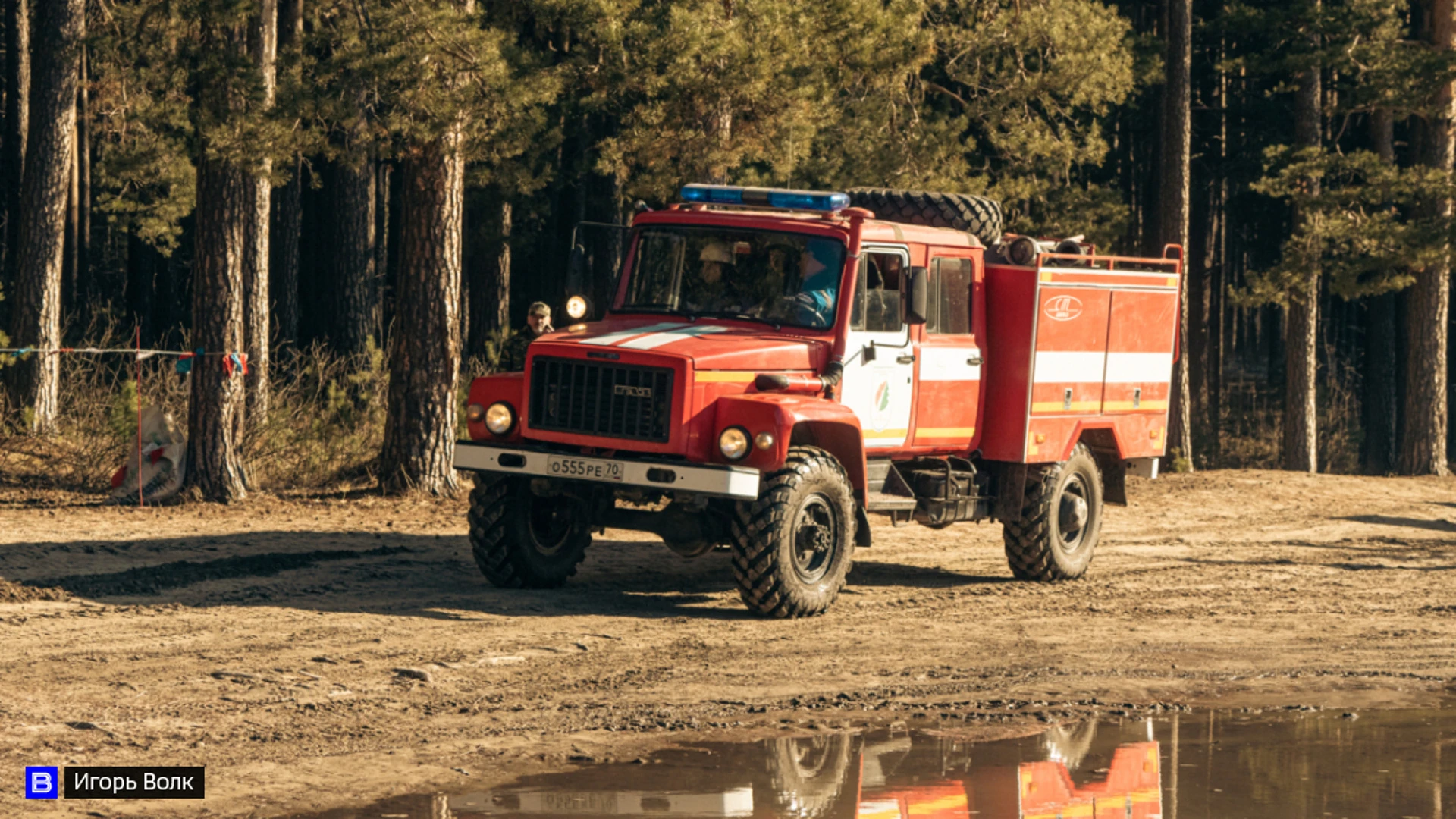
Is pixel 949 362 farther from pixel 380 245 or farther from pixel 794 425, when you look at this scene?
pixel 380 245

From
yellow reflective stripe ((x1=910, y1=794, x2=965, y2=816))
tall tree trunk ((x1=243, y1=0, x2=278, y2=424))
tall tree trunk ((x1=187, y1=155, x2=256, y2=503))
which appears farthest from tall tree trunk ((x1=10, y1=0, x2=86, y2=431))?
yellow reflective stripe ((x1=910, y1=794, x2=965, y2=816))

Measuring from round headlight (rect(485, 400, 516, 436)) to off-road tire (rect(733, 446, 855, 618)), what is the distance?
1.73 metres

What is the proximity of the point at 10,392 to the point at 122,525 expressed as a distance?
857cm

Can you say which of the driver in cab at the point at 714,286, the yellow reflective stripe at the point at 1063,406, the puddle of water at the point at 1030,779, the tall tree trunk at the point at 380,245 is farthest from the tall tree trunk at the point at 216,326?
the tall tree trunk at the point at 380,245

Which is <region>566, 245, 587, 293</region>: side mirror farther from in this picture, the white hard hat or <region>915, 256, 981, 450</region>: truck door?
<region>915, 256, 981, 450</region>: truck door

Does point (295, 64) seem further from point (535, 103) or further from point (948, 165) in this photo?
point (948, 165)

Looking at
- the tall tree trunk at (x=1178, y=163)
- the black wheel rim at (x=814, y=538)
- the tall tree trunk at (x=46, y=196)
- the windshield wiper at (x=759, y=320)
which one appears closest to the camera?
the black wheel rim at (x=814, y=538)

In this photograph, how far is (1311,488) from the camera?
872 inches

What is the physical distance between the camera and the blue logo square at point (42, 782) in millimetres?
6902

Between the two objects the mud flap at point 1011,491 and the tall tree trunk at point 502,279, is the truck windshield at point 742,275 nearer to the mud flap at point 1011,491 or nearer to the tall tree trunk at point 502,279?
the mud flap at point 1011,491

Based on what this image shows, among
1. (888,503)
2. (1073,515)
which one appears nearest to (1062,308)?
(1073,515)

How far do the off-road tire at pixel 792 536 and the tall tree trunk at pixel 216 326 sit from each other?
6964 mm

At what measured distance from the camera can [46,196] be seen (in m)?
22.6

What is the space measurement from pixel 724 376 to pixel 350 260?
18.5 meters
